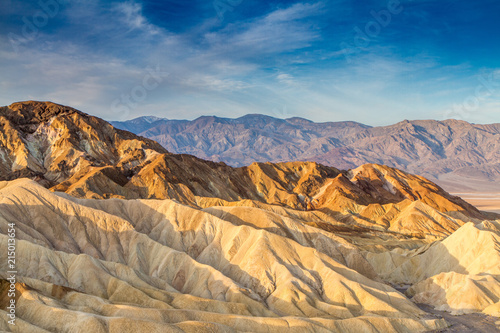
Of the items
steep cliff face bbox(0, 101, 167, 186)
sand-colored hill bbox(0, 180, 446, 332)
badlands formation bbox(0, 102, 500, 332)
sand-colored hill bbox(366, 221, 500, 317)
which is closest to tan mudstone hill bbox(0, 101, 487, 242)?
steep cliff face bbox(0, 101, 167, 186)

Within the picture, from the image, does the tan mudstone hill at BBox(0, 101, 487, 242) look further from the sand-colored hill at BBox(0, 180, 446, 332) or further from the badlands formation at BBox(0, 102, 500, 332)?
the sand-colored hill at BBox(0, 180, 446, 332)

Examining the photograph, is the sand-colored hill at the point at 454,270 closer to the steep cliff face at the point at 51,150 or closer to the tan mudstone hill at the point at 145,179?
the tan mudstone hill at the point at 145,179

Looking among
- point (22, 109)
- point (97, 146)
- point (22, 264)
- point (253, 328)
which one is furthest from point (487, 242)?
point (22, 109)

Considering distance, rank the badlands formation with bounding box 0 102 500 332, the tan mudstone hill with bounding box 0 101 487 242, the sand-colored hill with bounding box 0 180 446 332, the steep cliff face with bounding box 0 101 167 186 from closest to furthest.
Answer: the sand-colored hill with bounding box 0 180 446 332 < the badlands formation with bounding box 0 102 500 332 < the tan mudstone hill with bounding box 0 101 487 242 < the steep cliff face with bounding box 0 101 167 186

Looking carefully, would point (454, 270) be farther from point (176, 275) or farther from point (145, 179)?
point (145, 179)

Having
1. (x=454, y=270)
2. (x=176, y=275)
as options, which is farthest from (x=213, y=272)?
(x=454, y=270)

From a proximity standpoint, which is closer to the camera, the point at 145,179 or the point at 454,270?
the point at 454,270

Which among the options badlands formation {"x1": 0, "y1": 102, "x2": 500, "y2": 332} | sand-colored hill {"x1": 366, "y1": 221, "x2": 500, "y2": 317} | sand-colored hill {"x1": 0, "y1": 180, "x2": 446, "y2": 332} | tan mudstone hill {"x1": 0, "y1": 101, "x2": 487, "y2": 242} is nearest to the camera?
sand-colored hill {"x1": 0, "y1": 180, "x2": 446, "y2": 332}

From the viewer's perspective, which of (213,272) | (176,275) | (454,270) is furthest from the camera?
(454,270)
